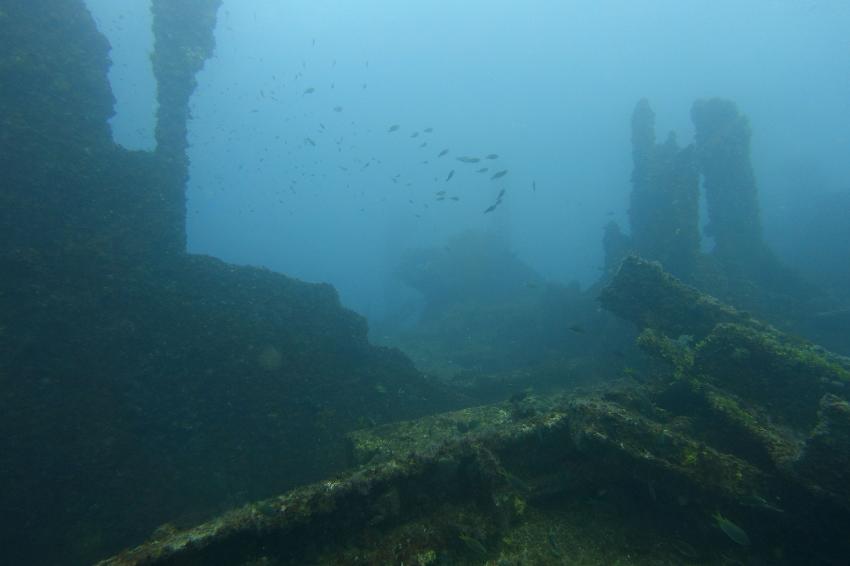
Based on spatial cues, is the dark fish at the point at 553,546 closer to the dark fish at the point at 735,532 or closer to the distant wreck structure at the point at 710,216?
the dark fish at the point at 735,532

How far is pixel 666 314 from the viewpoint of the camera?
38.6ft

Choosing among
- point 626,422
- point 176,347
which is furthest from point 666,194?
point 176,347

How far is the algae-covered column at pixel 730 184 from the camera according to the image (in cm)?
2386

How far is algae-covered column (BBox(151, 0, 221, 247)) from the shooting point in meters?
16.5

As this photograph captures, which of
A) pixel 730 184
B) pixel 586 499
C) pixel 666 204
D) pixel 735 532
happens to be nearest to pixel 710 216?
pixel 730 184

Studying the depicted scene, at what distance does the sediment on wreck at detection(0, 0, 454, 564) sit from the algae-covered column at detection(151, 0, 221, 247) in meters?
1.61

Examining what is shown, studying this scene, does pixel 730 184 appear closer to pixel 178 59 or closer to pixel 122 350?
pixel 178 59

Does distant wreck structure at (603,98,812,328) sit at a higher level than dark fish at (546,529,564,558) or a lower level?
higher

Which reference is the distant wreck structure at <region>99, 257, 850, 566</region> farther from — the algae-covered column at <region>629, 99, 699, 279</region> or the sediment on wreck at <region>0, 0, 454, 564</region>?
the algae-covered column at <region>629, 99, 699, 279</region>

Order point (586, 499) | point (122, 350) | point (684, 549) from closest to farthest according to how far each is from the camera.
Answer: point (684, 549) → point (586, 499) → point (122, 350)

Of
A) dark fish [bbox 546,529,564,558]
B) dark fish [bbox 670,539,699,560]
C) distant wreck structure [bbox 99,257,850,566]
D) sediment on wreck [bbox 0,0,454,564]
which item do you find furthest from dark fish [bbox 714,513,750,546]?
sediment on wreck [bbox 0,0,454,564]

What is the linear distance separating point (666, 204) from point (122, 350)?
24.3 metres

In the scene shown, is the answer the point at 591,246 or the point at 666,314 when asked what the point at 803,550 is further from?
the point at 591,246

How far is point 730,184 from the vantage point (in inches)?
968
